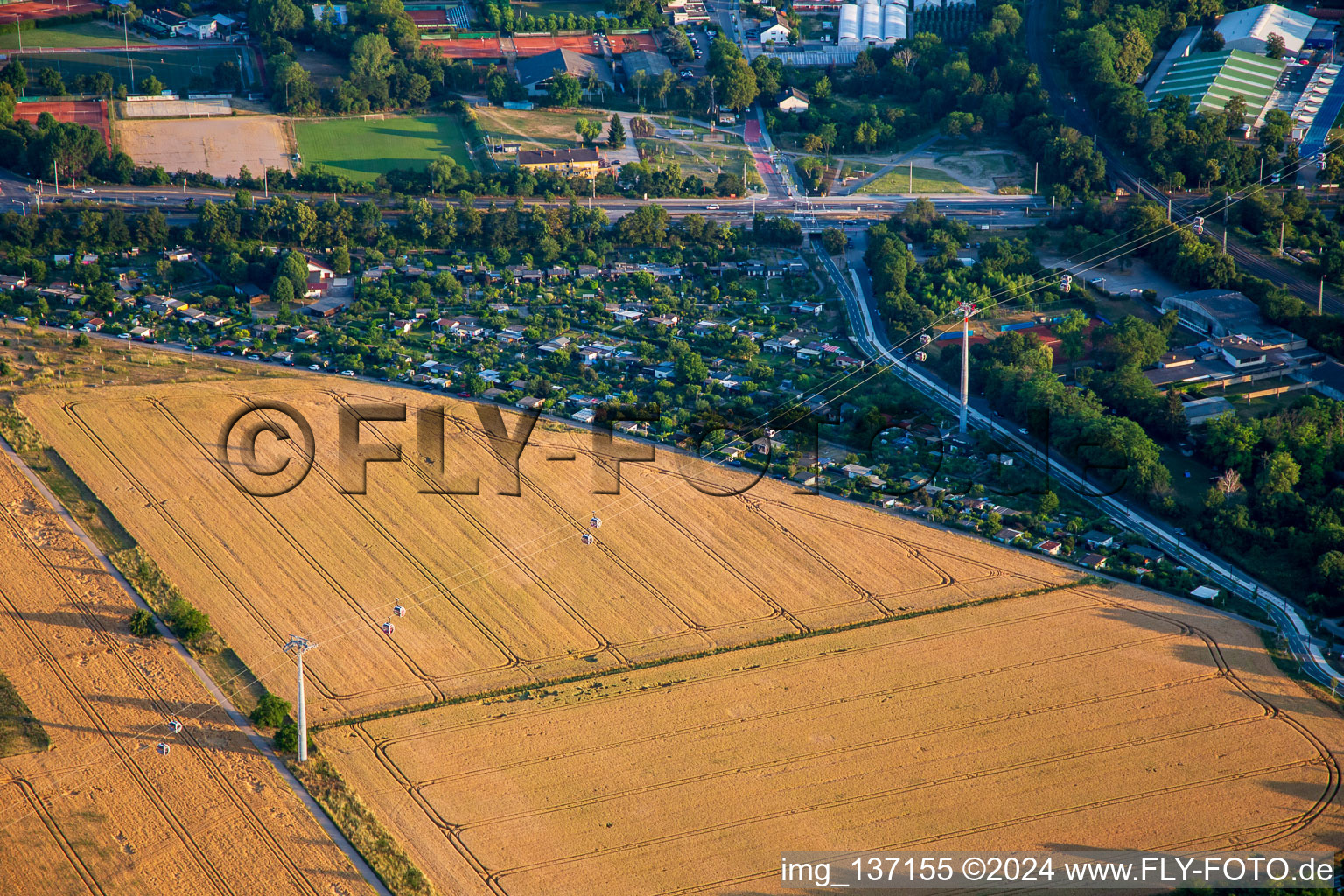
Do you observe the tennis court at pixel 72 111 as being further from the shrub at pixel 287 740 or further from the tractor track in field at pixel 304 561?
the shrub at pixel 287 740

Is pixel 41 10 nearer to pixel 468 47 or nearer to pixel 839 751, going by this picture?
pixel 468 47

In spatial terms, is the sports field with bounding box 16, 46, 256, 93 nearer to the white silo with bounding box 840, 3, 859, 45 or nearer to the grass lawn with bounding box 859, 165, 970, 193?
the white silo with bounding box 840, 3, 859, 45

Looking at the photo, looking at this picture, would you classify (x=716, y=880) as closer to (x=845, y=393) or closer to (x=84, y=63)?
(x=845, y=393)

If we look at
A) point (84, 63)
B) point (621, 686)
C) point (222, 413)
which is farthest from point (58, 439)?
point (84, 63)

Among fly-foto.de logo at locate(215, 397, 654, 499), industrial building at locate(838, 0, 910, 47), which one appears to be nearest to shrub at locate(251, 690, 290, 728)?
fly-foto.de logo at locate(215, 397, 654, 499)

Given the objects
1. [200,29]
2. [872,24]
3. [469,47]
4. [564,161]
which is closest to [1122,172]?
[872,24]

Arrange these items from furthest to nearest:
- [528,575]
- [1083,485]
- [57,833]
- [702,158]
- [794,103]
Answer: [794,103] < [702,158] < [1083,485] < [528,575] < [57,833]
